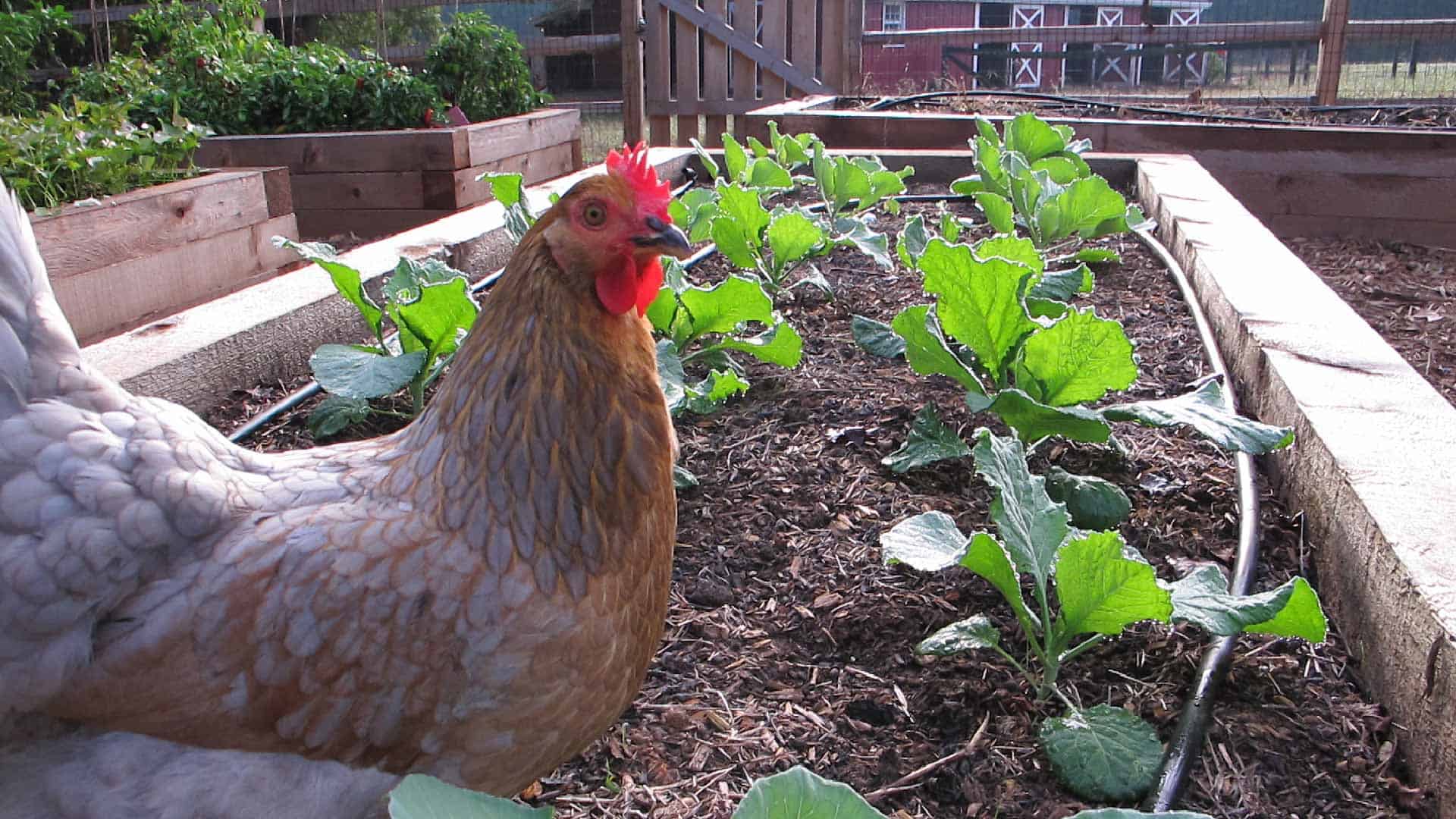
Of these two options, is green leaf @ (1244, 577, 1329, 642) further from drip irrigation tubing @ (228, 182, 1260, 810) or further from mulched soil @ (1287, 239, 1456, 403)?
mulched soil @ (1287, 239, 1456, 403)

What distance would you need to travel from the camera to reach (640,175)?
1.68m

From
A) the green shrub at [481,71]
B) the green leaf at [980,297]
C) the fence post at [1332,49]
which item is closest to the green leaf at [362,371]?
the green leaf at [980,297]

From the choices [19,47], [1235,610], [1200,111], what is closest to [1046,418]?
[1235,610]

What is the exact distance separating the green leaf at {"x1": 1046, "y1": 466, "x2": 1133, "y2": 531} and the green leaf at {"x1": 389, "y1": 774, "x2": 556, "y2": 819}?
5.02ft

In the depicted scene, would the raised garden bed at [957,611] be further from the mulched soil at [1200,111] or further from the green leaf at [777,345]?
the mulched soil at [1200,111]

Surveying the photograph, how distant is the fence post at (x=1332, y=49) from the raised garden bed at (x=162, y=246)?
8.02 metres

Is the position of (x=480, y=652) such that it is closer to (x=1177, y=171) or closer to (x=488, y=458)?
(x=488, y=458)

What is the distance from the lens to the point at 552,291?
164cm

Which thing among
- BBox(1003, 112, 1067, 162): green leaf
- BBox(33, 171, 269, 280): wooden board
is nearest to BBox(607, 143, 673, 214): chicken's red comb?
BBox(33, 171, 269, 280): wooden board

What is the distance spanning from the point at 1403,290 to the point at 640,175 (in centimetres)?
487

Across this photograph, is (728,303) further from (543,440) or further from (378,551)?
(378,551)

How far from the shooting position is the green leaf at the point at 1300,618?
1586 mm

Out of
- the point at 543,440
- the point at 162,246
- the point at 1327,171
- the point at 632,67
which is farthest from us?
the point at 632,67

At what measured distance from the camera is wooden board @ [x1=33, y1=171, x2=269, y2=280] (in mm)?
3896
